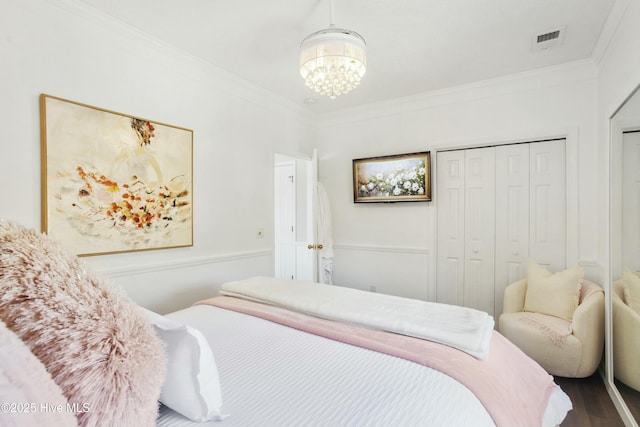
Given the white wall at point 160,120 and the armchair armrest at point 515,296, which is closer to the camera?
the white wall at point 160,120

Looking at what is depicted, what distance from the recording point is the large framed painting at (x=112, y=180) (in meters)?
1.85

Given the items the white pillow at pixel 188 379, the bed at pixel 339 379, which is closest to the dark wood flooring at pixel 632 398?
the bed at pixel 339 379

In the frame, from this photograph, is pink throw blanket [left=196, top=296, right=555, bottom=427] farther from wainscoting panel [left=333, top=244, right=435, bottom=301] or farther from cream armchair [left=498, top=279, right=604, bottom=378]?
wainscoting panel [left=333, top=244, right=435, bottom=301]

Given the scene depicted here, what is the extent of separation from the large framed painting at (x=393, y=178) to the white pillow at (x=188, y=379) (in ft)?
9.72

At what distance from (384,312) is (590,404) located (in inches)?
67.4

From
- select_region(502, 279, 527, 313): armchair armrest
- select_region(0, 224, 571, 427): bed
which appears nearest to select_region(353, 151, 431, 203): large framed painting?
select_region(502, 279, 527, 313): armchair armrest

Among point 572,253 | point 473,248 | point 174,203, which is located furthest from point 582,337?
point 174,203

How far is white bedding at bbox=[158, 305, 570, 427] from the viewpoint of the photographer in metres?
0.92

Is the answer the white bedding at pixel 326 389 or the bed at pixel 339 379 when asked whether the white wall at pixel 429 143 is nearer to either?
the bed at pixel 339 379

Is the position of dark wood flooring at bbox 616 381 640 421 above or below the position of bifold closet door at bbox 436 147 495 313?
below

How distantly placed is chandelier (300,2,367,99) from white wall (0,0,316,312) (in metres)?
1.25

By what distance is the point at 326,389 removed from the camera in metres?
1.08

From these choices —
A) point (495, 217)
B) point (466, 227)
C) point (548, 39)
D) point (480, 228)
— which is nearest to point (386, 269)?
point (466, 227)

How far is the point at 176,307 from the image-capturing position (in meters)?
2.52
